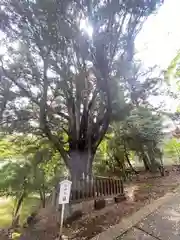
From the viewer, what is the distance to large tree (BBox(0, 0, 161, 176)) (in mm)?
3541

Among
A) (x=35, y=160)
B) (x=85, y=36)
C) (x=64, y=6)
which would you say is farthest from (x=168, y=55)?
(x=35, y=160)

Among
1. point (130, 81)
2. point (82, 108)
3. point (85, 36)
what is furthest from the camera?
point (82, 108)

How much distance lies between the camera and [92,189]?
4.66 metres

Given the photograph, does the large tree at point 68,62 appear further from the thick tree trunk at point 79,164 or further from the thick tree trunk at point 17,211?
the thick tree trunk at point 17,211

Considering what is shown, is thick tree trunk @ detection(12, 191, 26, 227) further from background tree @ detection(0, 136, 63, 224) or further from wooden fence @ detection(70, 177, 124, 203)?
wooden fence @ detection(70, 177, 124, 203)

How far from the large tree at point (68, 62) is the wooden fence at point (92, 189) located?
0.61 metres

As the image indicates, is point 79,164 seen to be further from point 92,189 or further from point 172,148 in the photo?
point 172,148

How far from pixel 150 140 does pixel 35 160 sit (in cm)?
530

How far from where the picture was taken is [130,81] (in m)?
5.25

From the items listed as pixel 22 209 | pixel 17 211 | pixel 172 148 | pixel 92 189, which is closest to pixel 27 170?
pixel 17 211

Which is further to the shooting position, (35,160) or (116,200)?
(35,160)

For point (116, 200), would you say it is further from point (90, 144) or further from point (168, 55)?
point (168, 55)

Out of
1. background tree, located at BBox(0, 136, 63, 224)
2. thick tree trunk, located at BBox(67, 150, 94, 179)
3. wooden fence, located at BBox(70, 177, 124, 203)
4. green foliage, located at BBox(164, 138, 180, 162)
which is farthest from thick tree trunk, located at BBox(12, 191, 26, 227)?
green foliage, located at BBox(164, 138, 180, 162)

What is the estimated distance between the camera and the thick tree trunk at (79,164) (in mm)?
5211
